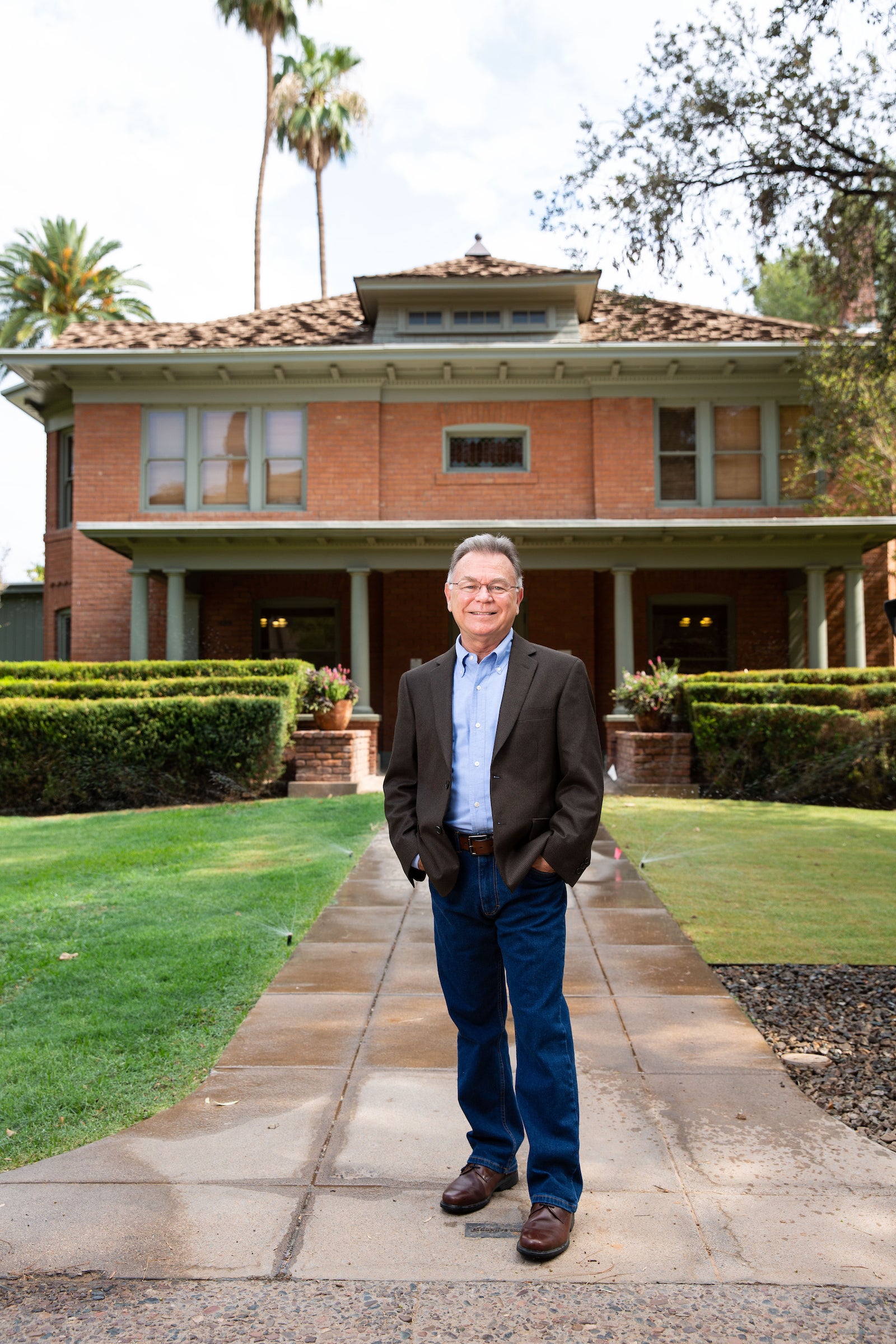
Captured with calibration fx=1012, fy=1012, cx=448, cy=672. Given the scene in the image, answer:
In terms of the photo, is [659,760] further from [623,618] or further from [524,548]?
[524,548]

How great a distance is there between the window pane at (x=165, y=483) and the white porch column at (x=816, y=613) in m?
10.2

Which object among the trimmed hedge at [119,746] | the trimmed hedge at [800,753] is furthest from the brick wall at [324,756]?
the trimmed hedge at [800,753]

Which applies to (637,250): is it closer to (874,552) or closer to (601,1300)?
(874,552)

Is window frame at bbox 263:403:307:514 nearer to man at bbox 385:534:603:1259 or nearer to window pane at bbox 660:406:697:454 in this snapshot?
window pane at bbox 660:406:697:454

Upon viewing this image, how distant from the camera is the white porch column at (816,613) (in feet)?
50.0

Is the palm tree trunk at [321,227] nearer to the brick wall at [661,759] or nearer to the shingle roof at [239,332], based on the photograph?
the shingle roof at [239,332]

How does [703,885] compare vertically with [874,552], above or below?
below

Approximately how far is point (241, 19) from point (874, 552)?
2446 centimetres

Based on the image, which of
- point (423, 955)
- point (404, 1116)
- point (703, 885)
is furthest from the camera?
point (703, 885)

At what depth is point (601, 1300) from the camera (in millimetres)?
2451

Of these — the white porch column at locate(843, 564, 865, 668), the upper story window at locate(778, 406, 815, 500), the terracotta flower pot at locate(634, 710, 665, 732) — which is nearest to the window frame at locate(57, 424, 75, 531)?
the terracotta flower pot at locate(634, 710, 665, 732)

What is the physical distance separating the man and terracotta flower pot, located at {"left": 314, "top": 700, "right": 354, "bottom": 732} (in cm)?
996

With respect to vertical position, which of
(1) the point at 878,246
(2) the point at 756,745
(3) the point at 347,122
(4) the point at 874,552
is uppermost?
(3) the point at 347,122

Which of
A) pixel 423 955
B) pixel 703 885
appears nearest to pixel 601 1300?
pixel 423 955
